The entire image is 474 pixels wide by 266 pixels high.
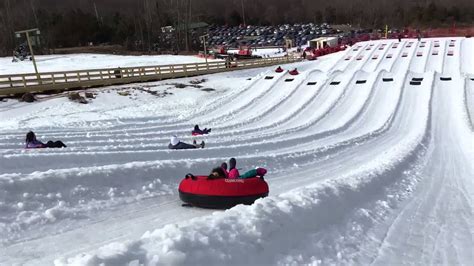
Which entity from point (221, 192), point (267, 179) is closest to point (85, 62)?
point (267, 179)

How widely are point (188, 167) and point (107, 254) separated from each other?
6.02m

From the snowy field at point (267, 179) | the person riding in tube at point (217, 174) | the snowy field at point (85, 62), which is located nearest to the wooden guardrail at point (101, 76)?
the snowy field at point (267, 179)

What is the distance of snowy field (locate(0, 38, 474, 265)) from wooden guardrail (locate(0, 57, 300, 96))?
3049mm

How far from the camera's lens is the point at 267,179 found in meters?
10.8

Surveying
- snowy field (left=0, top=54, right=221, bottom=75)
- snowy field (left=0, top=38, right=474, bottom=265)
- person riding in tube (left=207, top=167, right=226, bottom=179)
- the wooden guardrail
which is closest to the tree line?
snowy field (left=0, top=54, right=221, bottom=75)

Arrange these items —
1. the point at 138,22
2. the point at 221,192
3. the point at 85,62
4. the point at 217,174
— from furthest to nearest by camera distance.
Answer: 1. the point at 138,22
2. the point at 85,62
3. the point at 217,174
4. the point at 221,192

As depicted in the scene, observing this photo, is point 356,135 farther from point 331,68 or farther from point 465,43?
point 465,43

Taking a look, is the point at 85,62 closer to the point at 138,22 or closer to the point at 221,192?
the point at 138,22

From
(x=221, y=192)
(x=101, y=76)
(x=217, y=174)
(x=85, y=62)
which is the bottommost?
(x=85, y=62)

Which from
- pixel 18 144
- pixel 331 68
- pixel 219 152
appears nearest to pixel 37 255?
pixel 219 152

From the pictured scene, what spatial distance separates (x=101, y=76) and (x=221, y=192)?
82.2ft

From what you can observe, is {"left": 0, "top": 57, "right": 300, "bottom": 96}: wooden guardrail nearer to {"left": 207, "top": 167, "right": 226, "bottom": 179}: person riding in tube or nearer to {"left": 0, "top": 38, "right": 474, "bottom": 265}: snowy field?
{"left": 0, "top": 38, "right": 474, "bottom": 265}: snowy field

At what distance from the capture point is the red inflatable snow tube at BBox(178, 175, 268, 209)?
796 cm

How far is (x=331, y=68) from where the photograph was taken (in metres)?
38.8
